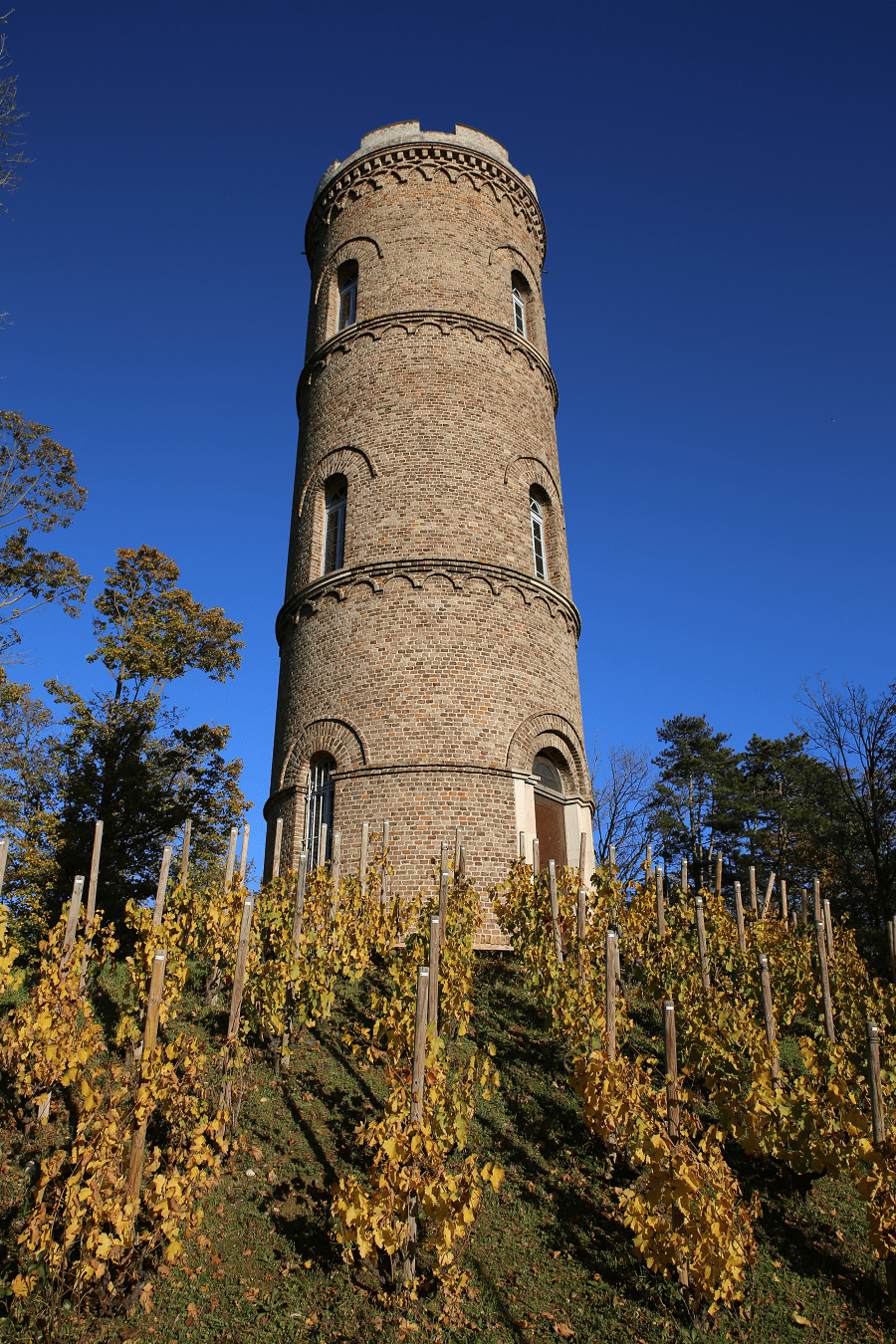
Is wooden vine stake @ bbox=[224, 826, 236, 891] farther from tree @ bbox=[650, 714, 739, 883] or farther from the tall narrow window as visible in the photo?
tree @ bbox=[650, 714, 739, 883]

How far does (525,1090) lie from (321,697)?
6933 millimetres

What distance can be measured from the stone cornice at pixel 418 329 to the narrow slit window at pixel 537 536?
2864 millimetres

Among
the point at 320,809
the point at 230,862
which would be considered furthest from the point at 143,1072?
the point at 320,809

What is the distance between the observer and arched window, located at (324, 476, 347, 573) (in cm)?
1434

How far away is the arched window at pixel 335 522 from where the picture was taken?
1434cm

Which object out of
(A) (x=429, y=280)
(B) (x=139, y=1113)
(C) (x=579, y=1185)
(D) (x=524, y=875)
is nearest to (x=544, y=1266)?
(C) (x=579, y=1185)

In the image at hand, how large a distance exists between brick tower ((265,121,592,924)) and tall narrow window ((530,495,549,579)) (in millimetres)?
59

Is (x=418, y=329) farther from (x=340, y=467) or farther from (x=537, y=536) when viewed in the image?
(x=537, y=536)

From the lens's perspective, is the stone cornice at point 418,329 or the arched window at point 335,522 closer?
the arched window at point 335,522

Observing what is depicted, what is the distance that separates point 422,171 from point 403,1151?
17285mm

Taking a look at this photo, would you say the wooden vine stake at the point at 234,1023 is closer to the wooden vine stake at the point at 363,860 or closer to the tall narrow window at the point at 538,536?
the wooden vine stake at the point at 363,860

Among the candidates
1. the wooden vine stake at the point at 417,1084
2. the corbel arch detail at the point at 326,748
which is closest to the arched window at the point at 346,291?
the corbel arch detail at the point at 326,748

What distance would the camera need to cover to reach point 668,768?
119 ft

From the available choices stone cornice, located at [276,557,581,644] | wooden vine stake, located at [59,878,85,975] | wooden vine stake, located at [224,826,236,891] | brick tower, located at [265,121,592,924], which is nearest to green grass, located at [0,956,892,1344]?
wooden vine stake, located at [59,878,85,975]
